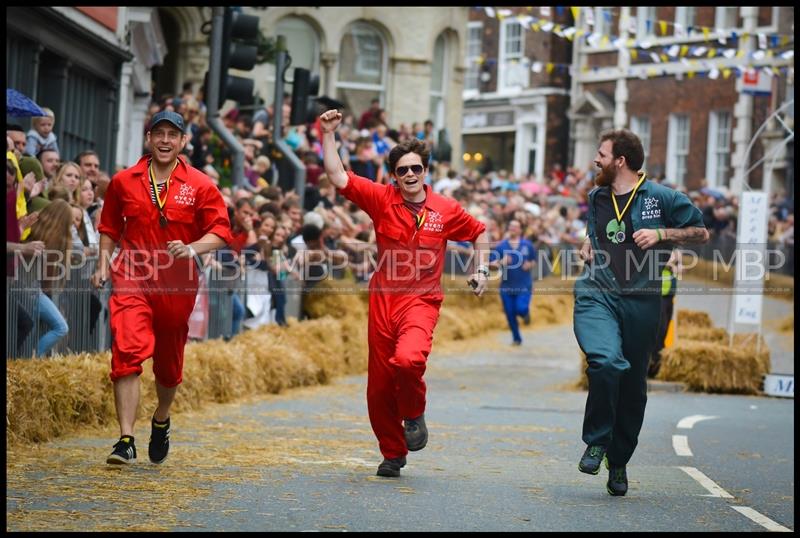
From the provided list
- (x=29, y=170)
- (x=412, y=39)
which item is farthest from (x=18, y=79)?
(x=412, y=39)

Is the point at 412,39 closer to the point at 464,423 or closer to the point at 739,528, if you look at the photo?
the point at 464,423

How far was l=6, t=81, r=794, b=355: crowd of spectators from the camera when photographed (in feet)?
48.6

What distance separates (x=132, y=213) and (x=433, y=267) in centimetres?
184

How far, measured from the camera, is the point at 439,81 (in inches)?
1738

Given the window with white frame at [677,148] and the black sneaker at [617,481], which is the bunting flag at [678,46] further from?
the black sneaker at [617,481]

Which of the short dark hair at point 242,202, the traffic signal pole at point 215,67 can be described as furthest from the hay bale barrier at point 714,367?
the traffic signal pole at point 215,67

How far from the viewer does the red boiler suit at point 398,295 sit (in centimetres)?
1046

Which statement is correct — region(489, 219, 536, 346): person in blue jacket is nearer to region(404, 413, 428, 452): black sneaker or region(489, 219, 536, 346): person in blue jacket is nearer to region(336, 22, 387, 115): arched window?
A: region(336, 22, 387, 115): arched window

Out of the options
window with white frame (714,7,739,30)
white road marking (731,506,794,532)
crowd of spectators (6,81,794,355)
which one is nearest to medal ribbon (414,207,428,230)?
white road marking (731,506,794,532)

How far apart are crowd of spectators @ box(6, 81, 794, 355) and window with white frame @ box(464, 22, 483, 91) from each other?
23001 millimetres

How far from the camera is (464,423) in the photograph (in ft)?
50.4

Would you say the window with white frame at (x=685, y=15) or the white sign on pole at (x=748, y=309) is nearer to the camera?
the white sign on pole at (x=748, y=309)

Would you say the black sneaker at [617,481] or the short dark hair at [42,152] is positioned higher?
the short dark hair at [42,152]

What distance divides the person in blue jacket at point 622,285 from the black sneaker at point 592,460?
0.04m
